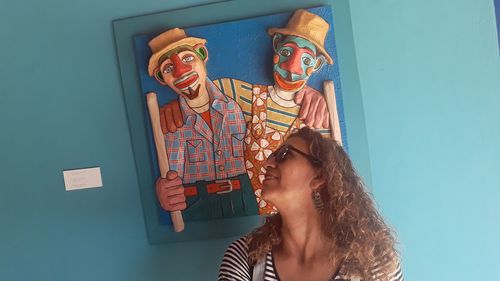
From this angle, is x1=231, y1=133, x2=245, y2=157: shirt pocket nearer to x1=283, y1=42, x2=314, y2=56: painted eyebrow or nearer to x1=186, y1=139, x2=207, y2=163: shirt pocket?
x1=186, y1=139, x2=207, y2=163: shirt pocket

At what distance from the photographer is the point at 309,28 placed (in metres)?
1.25

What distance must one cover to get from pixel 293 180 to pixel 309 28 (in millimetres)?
481

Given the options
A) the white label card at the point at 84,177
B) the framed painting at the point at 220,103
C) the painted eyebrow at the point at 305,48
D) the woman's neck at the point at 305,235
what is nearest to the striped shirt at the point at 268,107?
the framed painting at the point at 220,103

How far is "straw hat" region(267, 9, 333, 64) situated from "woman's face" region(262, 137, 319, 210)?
336mm

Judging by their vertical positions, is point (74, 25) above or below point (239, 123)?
above

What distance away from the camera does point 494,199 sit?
1.31 meters

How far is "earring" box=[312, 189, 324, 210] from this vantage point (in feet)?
3.73

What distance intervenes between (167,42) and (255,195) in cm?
57

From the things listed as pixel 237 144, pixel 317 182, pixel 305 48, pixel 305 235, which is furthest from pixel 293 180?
pixel 305 48

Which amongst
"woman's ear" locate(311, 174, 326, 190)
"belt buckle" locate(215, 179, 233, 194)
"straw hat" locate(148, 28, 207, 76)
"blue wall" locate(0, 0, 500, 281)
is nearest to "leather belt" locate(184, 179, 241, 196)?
"belt buckle" locate(215, 179, 233, 194)

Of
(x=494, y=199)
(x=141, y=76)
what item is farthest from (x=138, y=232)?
(x=494, y=199)

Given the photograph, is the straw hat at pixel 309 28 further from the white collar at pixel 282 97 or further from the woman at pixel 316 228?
the woman at pixel 316 228

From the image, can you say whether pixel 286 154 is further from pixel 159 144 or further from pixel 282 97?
pixel 159 144

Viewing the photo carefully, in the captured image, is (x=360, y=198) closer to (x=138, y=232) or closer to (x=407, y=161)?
(x=407, y=161)
